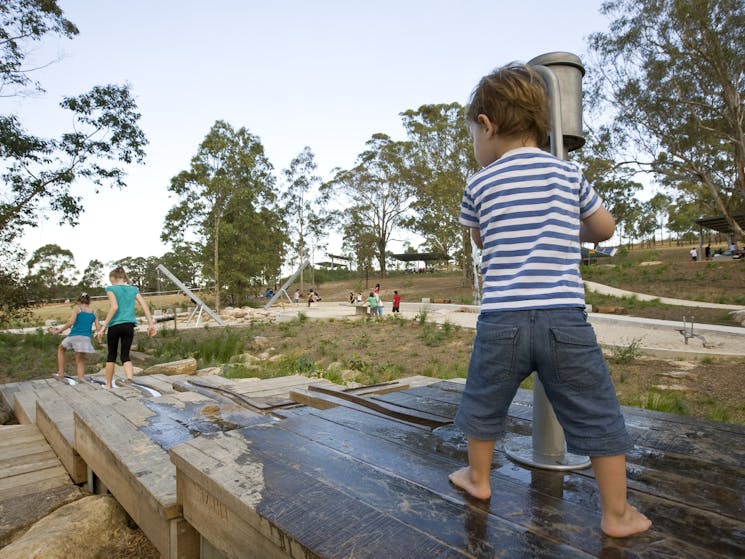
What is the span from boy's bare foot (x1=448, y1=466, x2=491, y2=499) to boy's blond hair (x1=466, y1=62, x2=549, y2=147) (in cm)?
105

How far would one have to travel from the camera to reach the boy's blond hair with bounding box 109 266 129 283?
17.9 feet

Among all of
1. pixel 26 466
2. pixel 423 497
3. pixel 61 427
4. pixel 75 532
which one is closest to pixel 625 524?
pixel 423 497

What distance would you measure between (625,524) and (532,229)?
Answer: 784mm

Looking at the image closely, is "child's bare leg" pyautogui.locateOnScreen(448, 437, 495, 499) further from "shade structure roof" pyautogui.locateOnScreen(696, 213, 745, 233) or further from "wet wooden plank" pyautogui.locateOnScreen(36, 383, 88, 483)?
"shade structure roof" pyautogui.locateOnScreen(696, 213, 745, 233)

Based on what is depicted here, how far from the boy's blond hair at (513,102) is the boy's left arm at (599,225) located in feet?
0.99

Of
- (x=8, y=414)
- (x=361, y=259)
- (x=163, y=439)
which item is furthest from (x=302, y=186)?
(x=163, y=439)

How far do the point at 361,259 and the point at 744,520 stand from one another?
40.5 meters

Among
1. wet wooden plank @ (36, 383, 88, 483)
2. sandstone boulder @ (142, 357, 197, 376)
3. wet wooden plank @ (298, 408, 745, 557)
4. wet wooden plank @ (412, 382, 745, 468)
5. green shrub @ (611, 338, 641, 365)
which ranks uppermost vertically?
wet wooden plank @ (298, 408, 745, 557)

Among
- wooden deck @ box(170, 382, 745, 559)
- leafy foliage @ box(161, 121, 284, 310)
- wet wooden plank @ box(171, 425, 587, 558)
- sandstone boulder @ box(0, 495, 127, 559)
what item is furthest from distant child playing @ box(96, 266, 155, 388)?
leafy foliage @ box(161, 121, 284, 310)

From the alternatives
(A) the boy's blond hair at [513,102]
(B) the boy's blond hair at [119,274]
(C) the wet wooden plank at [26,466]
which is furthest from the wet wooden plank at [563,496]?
(B) the boy's blond hair at [119,274]

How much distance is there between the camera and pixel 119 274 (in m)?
5.57

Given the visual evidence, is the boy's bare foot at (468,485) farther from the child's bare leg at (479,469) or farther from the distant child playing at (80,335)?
the distant child playing at (80,335)

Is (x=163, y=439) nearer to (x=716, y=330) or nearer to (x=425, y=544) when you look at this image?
(x=425, y=544)

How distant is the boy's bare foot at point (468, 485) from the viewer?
1.41 meters
